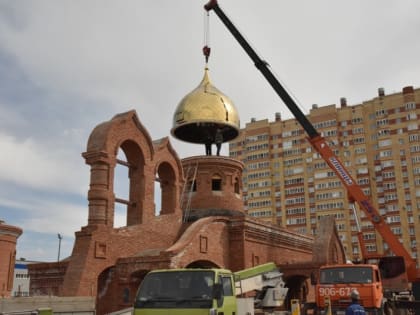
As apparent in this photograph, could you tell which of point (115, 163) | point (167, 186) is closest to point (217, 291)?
point (115, 163)

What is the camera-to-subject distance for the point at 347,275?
13.2 meters

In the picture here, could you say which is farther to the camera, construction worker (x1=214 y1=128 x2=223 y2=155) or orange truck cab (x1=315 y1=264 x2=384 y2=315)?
construction worker (x1=214 y1=128 x2=223 y2=155)

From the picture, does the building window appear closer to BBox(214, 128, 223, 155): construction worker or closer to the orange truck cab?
BBox(214, 128, 223, 155): construction worker

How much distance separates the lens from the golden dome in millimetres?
24344

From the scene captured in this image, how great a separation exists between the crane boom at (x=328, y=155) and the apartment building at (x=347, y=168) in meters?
33.5

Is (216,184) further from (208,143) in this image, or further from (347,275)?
(347,275)

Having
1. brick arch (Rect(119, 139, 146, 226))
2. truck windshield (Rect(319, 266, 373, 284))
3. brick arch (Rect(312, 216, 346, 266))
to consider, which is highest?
brick arch (Rect(119, 139, 146, 226))

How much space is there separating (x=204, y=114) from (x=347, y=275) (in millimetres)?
12962

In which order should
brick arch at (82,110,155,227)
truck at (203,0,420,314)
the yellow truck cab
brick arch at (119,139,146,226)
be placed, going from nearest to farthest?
the yellow truck cab
truck at (203,0,420,314)
brick arch at (82,110,155,227)
brick arch at (119,139,146,226)

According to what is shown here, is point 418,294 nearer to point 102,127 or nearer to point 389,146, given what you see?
point 102,127

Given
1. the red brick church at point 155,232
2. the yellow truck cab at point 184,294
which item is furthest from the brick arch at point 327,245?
the yellow truck cab at point 184,294

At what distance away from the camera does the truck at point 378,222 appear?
1581 cm

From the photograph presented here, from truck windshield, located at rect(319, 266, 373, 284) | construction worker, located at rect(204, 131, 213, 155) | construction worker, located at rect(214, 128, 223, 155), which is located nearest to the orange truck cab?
truck windshield, located at rect(319, 266, 373, 284)

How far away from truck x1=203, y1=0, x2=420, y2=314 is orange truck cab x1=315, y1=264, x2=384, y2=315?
138 centimetres
